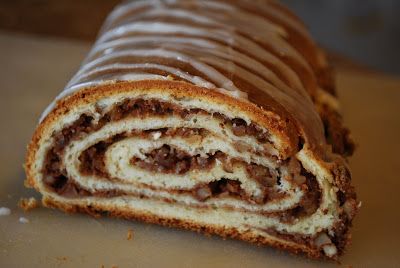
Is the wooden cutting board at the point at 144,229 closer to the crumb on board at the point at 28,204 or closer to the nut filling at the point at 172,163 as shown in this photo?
the crumb on board at the point at 28,204

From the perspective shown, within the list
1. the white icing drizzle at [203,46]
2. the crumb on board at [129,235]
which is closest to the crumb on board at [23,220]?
the crumb on board at [129,235]

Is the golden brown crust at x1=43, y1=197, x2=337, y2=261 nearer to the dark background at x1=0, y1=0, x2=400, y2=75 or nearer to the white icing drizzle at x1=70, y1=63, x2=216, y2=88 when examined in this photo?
the white icing drizzle at x1=70, y1=63, x2=216, y2=88

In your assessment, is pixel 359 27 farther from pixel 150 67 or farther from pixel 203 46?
pixel 150 67

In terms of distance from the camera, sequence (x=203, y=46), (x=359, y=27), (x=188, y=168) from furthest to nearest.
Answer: (x=359, y=27)
(x=203, y=46)
(x=188, y=168)

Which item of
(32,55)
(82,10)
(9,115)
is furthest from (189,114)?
(82,10)

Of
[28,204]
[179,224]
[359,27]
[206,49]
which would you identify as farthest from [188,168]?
[359,27]

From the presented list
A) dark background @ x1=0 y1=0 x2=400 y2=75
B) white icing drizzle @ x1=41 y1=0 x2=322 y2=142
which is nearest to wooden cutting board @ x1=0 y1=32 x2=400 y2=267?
white icing drizzle @ x1=41 y1=0 x2=322 y2=142
